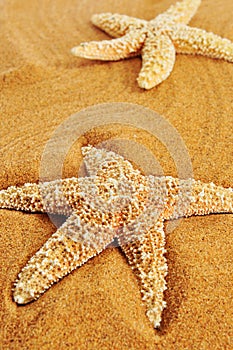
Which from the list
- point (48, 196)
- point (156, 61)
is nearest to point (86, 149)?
point (48, 196)

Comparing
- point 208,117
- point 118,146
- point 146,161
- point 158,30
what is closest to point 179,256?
point 146,161

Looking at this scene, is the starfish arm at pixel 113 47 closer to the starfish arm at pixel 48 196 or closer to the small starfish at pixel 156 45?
the small starfish at pixel 156 45

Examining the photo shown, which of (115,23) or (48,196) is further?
(115,23)

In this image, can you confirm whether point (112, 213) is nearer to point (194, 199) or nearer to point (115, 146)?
point (194, 199)

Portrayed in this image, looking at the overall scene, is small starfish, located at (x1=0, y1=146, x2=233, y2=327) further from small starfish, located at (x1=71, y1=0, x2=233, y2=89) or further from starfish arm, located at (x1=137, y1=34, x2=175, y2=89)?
small starfish, located at (x1=71, y1=0, x2=233, y2=89)

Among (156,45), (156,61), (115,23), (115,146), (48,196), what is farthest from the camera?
(115,23)

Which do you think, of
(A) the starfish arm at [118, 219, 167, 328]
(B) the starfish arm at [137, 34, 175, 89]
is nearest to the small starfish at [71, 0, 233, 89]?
(B) the starfish arm at [137, 34, 175, 89]

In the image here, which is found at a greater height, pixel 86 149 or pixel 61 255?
pixel 86 149

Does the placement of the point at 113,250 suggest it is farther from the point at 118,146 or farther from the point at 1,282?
the point at 118,146
